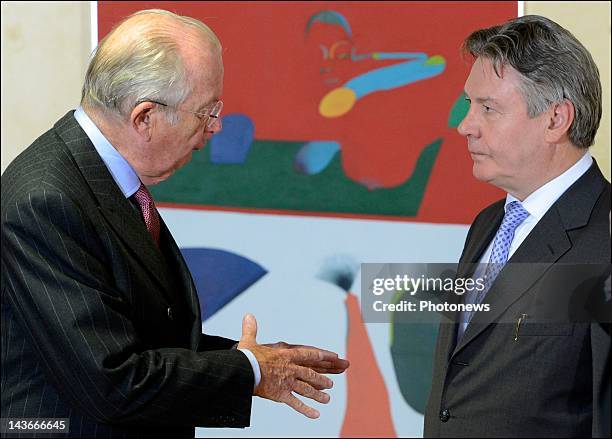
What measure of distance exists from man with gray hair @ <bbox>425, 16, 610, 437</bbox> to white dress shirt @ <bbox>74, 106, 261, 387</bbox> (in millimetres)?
484

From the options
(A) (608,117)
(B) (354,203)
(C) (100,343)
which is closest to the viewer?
(C) (100,343)

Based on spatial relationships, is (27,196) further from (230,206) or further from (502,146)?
(230,206)

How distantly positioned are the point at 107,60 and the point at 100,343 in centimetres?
63

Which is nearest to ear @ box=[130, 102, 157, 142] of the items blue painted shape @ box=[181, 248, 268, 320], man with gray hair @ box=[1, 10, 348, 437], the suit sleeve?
man with gray hair @ box=[1, 10, 348, 437]

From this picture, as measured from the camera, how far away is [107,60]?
213 centimetres

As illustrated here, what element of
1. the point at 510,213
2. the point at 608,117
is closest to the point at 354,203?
the point at 608,117

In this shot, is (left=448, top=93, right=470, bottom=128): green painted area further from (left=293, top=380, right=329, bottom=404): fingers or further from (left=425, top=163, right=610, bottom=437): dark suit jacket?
(left=293, top=380, right=329, bottom=404): fingers

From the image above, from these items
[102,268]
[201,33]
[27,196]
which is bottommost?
[102,268]

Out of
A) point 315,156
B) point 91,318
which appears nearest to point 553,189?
point 91,318

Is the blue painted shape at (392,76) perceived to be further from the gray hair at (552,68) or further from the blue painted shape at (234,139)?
the gray hair at (552,68)

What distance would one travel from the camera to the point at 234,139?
414 cm

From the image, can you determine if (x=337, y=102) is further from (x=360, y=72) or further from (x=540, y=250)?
(x=540, y=250)

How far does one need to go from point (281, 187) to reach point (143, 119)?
196 centimetres

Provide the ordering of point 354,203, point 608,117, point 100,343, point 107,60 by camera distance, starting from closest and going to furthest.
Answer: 1. point 100,343
2. point 107,60
3. point 608,117
4. point 354,203
